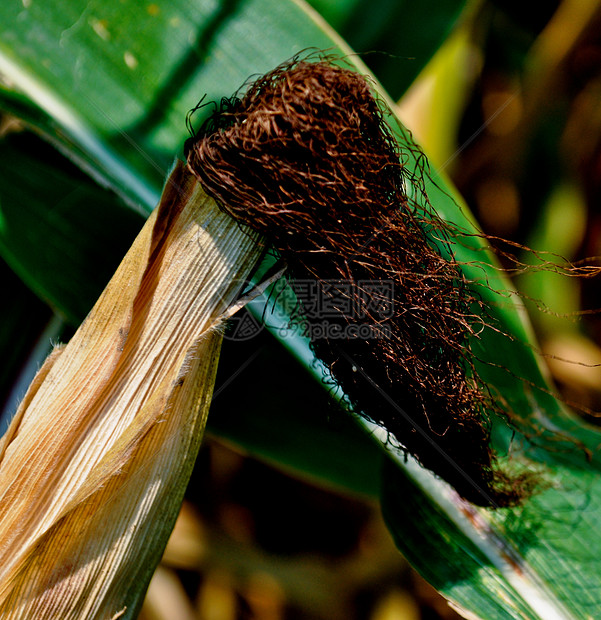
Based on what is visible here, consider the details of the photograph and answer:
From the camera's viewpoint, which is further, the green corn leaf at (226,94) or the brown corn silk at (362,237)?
the green corn leaf at (226,94)

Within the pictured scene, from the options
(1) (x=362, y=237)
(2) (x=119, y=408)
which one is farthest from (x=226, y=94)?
(2) (x=119, y=408)

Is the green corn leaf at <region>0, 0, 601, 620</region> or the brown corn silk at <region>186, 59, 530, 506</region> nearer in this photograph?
the brown corn silk at <region>186, 59, 530, 506</region>

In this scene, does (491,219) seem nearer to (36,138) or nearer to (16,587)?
(36,138)

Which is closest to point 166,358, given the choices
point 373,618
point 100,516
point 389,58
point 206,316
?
point 206,316
